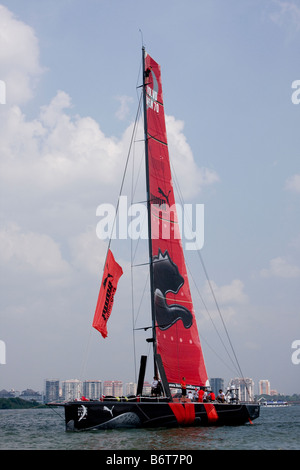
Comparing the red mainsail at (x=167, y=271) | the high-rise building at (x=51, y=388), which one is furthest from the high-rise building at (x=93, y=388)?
the red mainsail at (x=167, y=271)

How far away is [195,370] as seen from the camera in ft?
84.6

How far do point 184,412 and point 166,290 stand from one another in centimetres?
570

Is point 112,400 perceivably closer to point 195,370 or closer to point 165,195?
point 195,370

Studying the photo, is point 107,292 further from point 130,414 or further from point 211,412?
point 211,412

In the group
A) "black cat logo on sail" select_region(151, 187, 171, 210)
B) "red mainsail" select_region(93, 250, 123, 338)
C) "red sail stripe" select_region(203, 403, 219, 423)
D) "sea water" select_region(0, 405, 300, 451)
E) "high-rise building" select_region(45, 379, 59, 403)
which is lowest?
"high-rise building" select_region(45, 379, 59, 403)

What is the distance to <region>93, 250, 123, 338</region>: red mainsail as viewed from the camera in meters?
22.2

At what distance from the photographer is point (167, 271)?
25.9m

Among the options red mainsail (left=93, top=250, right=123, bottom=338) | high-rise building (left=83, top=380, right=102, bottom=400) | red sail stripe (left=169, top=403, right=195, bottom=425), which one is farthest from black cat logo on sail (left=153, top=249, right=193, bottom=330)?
high-rise building (left=83, top=380, right=102, bottom=400)

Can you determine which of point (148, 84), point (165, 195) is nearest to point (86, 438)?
point (165, 195)

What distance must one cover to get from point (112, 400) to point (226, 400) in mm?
6679

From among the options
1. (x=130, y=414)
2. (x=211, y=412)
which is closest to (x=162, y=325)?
(x=211, y=412)

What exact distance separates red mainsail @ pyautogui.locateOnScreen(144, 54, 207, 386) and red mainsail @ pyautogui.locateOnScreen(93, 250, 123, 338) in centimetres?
243

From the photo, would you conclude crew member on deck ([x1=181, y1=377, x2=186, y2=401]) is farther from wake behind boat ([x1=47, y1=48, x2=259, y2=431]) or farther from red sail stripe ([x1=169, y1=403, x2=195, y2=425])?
red sail stripe ([x1=169, y1=403, x2=195, y2=425])
